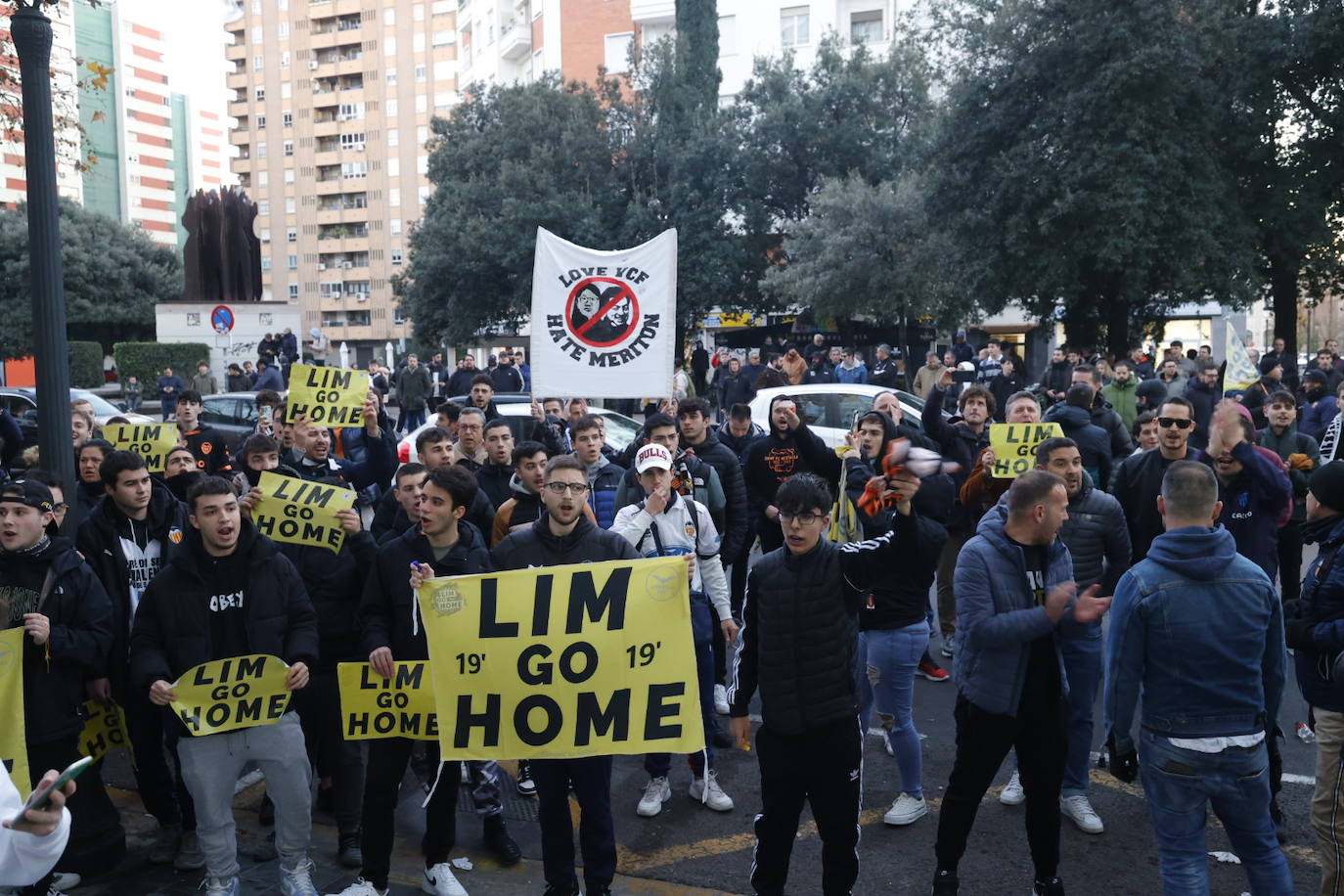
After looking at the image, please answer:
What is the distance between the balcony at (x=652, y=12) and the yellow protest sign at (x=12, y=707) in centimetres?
5044

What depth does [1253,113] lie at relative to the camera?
23.5m

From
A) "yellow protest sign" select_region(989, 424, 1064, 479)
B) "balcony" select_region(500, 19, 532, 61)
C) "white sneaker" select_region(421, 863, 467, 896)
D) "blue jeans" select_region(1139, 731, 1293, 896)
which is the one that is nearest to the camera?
"blue jeans" select_region(1139, 731, 1293, 896)

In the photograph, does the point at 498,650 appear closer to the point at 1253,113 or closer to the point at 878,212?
the point at 1253,113

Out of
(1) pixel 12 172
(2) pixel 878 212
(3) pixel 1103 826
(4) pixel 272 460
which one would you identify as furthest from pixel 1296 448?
(1) pixel 12 172

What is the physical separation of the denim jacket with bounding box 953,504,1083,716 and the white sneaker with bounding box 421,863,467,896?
2.33 metres

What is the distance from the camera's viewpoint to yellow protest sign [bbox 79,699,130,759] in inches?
207

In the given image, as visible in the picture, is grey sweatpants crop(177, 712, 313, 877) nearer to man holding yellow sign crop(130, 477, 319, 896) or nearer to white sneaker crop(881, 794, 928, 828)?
man holding yellow sign crop(130, 477, 319, 896)

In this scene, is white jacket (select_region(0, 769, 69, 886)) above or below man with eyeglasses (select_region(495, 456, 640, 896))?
above

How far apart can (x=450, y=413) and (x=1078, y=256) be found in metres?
17.9

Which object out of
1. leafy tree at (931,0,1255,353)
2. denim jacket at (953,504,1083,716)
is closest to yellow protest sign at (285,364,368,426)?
denim jacket at (953,504,1083,716)

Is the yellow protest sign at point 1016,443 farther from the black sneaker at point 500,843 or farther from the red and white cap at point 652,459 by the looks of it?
the black sneaker at point 500,843

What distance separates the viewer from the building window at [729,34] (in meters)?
50.5

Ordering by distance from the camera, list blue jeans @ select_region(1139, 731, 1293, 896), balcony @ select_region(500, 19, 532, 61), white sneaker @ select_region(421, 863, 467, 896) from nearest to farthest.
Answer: blue jeans @ select_region(1139, 731, 1293, 896) < white sneaker @ select_region(421, 863, 467, 896) < balcony @ select_region(500, 19, 532, 61)

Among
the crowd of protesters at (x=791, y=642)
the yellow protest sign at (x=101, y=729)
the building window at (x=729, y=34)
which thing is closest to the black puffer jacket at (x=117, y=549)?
the crowd of protesters at (x=791, y=642)
